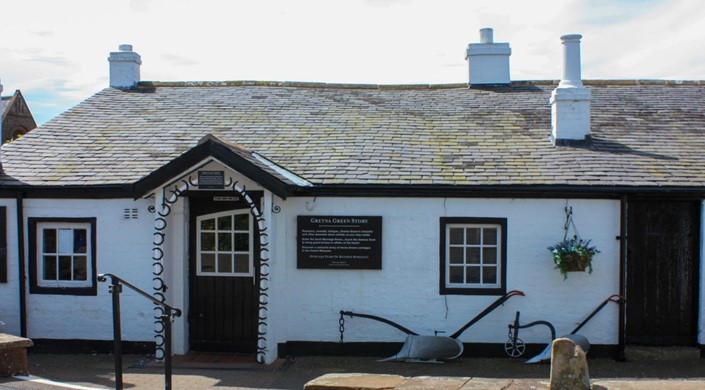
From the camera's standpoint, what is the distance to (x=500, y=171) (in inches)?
422

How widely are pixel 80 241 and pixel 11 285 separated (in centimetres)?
125

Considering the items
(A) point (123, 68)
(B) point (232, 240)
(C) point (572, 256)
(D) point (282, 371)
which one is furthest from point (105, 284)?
(C) point (572, 256)

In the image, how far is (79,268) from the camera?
1099 cm

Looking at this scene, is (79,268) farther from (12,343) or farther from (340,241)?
(340,241)

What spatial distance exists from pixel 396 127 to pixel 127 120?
497cm

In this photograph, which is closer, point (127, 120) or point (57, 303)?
point (57, 303)

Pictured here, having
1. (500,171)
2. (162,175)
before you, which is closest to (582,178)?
(500,171)

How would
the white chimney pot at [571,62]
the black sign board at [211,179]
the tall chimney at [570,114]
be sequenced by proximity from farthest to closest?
the white chimney pot at [571,62], the tall chimney at [570,114], the black sign board at [211,179]

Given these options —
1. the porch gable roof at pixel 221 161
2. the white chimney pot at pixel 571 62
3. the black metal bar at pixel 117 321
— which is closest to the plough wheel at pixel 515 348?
the porch gable roof at pixel 221 161

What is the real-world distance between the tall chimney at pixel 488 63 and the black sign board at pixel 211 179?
697 centimetres

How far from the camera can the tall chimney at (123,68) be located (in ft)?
50.9

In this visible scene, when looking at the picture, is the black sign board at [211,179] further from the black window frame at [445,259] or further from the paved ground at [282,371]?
the black window frame at [445,259]

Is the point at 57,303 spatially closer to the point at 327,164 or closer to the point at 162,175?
the point at 162,175

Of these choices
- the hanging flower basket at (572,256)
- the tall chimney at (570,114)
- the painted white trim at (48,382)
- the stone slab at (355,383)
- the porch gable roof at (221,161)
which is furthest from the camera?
the tall chimney at (570,114)
